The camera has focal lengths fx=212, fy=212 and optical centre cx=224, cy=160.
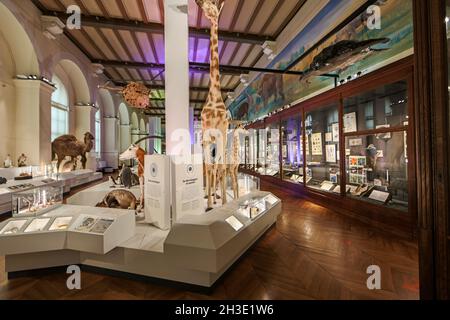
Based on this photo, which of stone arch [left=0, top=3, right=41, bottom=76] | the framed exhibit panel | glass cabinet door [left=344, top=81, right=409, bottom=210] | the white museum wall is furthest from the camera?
the white museum wall

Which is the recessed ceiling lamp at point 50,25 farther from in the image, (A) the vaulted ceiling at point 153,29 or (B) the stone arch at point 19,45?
(B) the stone arch at point 19,45

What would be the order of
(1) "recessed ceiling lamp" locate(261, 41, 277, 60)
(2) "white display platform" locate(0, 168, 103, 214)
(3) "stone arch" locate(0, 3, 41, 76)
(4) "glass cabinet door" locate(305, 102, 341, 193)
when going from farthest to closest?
(1) "recessed ceiling lamp" locate(261, 41, 277, 60) < (3) "stone arch" locate(0, 3, 41, 76) < (4) "glass cabinet door" locate(305, 102, 341, 193) < (2) "white display platform" locate(0, 168, 103, 214)

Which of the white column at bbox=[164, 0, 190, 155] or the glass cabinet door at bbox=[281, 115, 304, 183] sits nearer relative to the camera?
the white column at bbox=[164, 0, 190, 155]

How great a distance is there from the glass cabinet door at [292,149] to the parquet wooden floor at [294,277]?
3.78 m

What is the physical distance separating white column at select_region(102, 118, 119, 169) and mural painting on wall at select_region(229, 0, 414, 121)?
10.9 meters

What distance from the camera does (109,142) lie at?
14469mm

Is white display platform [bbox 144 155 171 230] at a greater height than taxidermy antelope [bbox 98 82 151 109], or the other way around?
taxidermy antelope [bbox 98 82 151 109]

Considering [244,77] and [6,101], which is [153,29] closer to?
[6,101]

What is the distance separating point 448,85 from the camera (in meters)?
1.23

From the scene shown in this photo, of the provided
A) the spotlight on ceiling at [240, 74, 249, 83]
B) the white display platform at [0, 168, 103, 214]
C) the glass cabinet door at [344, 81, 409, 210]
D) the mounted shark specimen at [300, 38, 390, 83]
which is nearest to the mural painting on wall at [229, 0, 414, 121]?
the mounted shark specimen at [300, 38, 390, 83]

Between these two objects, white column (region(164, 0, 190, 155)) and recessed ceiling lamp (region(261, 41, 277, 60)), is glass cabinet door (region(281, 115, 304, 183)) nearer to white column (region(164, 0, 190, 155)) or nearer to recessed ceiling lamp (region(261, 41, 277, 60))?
recessed ceiling lamp (region(261, 41, 277, 60))

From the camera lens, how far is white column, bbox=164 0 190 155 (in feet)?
10.7

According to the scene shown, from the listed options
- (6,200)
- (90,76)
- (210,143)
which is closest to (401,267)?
(210,143)
